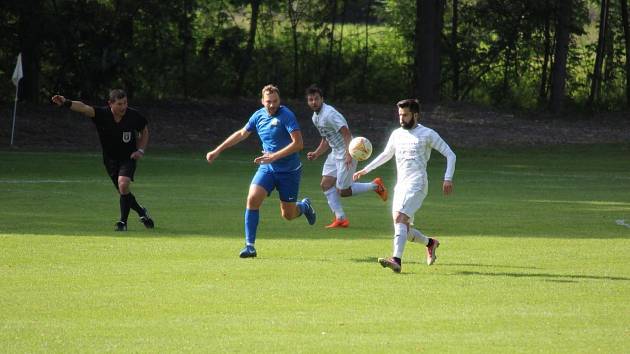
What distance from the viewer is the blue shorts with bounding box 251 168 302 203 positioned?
1527 cm

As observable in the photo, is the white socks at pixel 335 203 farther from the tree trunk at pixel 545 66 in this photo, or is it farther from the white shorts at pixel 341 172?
the tree trunk at pixel 545 66

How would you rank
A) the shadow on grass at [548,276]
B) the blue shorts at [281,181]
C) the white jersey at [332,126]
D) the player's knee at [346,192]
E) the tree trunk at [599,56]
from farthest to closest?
the tree trunk at [599,56] < the player's knee at [346,192] < the white jersey at [332,126] < the blue shorts at [281,181] < the shadow on grass at [548,276]

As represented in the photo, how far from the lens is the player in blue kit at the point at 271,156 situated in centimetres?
1502

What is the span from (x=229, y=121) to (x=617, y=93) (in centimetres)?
1631

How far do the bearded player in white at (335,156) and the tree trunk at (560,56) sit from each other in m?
29.6

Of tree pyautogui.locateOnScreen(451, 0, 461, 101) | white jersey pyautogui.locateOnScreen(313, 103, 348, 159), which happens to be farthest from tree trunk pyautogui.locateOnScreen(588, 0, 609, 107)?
white jersey pyautogui.locateOnScreen(313, 103, 348, 159)

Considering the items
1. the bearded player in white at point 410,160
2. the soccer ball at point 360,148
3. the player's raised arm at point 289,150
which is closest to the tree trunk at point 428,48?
the soccer ball at point 360,148

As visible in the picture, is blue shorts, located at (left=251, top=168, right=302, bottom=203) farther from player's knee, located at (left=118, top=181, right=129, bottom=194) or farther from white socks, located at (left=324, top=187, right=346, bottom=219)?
white socks, located at (left=324, top=187, right=346, bottom=219)

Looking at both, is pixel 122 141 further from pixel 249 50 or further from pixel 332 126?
pixel 249 50

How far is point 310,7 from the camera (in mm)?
49781

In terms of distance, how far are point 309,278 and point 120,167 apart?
595 centimetres

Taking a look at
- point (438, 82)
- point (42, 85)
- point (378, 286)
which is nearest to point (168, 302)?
point (378, 286)

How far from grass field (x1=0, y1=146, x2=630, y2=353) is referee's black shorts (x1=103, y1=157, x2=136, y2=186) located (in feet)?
2.56

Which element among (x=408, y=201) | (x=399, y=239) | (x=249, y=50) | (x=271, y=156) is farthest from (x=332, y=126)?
(x=249, y=50)
